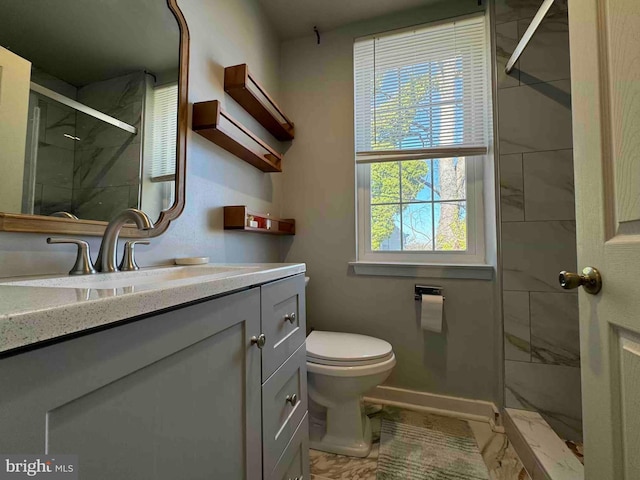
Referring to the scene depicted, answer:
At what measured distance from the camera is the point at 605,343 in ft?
1.97

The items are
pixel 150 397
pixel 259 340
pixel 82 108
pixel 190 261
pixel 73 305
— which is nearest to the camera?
pixel 73 305

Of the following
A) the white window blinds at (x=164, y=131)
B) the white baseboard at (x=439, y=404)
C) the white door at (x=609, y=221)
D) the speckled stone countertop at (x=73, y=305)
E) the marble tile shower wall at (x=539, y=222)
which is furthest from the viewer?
the white baseboard at (x=439, y=404)

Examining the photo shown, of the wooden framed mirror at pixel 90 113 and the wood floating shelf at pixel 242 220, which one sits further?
the wood floating shelf at pixel 242 220

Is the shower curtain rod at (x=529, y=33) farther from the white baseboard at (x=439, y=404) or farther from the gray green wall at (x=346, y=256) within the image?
the white baseboard at (x=439, y=404)

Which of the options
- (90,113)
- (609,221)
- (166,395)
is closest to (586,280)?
(609,221)

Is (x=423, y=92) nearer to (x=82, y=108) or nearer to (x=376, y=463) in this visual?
(x=82, y=108)

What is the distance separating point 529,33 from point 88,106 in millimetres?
1734

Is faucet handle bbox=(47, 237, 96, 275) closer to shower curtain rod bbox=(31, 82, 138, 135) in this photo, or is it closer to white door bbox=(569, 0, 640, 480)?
shower curtain rod bbox=(31, 82, 138, 135)

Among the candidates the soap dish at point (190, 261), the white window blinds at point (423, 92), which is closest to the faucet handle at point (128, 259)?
the soap dish at point (190, 261)

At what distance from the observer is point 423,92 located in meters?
1.77

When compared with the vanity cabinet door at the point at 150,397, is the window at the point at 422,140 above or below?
above

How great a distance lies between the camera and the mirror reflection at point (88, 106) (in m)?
0.68

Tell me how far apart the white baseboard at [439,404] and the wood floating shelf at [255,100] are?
168 centimetres

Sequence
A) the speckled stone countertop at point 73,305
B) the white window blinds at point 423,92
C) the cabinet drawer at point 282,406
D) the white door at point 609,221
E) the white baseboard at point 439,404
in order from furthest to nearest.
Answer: the white window blinds at point 423,92 < the white baseboard at point 439,404 < the cabinet drawer at point 282,406 < the white door at point 609,221 < the speckled stone countertop at point 73,305
